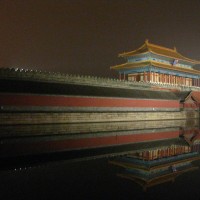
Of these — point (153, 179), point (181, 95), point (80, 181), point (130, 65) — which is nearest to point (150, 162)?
point (153, 179)

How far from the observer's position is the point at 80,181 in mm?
8070

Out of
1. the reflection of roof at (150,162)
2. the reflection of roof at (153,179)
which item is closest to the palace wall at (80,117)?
the reflection of roof at (150,162)

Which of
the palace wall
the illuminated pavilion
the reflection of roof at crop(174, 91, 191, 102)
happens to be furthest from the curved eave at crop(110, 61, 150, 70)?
the palace wall

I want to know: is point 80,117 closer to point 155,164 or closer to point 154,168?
point 155,164

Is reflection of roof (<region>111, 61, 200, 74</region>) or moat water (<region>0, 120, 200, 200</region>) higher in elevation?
reflection of roof (<region>111, 61, 200, 74</region>)

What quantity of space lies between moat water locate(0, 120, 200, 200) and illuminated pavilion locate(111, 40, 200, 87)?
3089 cm

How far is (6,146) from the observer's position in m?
13.9

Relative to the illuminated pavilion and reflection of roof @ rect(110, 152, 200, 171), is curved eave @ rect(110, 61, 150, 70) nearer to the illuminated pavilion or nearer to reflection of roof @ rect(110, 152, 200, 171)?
the illuminated pavilion

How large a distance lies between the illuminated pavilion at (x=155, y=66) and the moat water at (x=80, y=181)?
1216 inches

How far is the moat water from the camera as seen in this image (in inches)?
273

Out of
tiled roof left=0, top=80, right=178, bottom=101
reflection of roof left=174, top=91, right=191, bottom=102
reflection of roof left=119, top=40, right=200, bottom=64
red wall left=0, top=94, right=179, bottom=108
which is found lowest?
red wall left=0, top=94, right=179, bottom=108

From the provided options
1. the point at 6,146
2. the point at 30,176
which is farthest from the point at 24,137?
the point at 30,176

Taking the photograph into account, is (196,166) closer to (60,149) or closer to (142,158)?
(142,158)

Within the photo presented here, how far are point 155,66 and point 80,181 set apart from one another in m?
35.4
